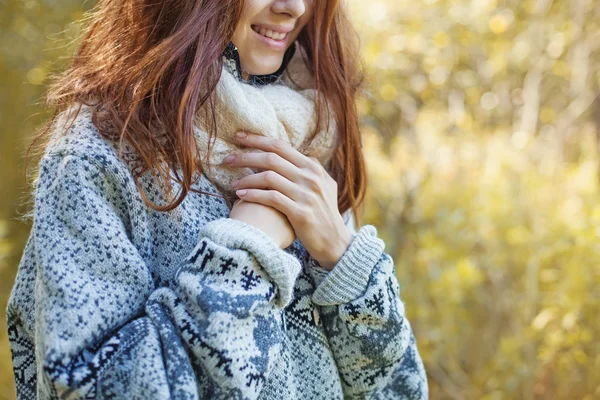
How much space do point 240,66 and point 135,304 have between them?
0.59 m

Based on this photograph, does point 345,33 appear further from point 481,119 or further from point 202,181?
point 481,119

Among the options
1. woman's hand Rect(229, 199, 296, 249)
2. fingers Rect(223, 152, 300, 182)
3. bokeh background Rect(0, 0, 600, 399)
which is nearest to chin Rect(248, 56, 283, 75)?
fingers Rect(223, 152, 300, 182)

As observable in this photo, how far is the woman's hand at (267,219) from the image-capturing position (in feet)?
3.75

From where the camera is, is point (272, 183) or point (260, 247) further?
point (272, 183)

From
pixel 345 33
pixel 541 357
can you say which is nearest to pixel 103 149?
pixel 345 33

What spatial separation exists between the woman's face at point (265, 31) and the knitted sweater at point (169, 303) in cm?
32

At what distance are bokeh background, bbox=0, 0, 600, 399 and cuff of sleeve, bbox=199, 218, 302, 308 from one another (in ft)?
5.20

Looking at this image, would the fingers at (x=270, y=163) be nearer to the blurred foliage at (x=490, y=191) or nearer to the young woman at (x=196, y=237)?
the young woman at (x=196, y=237)

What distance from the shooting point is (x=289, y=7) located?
1.35 m

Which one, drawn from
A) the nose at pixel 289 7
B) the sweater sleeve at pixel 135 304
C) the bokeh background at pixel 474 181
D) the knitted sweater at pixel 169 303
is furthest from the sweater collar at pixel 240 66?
the bokeh background at pixel 474 181

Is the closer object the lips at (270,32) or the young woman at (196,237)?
the young woman at (196,237)

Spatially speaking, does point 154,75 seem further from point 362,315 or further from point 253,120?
point 362,315

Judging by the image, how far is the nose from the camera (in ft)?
4.40

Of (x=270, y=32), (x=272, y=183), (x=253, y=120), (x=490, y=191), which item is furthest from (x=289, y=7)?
(x=490, y=191)
